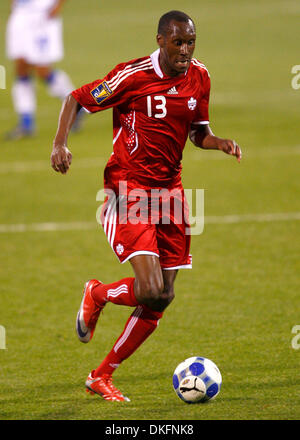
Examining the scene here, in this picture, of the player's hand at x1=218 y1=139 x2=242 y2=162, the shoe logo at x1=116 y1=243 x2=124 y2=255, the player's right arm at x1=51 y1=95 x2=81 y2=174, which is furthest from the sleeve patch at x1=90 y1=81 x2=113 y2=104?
the shoe logo at x1=116 y1=243 x2=124 y2=255

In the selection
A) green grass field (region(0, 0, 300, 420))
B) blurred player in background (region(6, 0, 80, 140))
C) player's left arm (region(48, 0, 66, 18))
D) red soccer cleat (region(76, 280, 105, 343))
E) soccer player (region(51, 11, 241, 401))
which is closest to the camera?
soccer player (region(51, 11, 241, 401))

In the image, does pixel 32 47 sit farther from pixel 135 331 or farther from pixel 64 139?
pixel 135 331

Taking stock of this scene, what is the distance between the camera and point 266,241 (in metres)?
9.18

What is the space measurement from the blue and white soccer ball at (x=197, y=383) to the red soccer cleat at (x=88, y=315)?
712 mm

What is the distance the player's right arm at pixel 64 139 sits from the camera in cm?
512

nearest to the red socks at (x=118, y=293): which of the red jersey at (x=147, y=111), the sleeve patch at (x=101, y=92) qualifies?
the red jersey at (x=147, y=111)

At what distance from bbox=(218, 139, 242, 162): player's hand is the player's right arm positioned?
877mm

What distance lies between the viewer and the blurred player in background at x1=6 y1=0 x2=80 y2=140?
1517 cm

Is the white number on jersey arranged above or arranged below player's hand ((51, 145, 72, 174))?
above

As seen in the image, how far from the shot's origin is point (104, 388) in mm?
5328

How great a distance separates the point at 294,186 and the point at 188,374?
258 inches

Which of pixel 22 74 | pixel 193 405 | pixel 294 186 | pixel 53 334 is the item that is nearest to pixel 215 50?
pixel 22 74

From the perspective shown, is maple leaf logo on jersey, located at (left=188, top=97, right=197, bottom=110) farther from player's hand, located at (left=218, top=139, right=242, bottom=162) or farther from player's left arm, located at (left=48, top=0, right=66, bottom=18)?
player's left arm, located at (left=48, top=0, right=66, bottom=18)

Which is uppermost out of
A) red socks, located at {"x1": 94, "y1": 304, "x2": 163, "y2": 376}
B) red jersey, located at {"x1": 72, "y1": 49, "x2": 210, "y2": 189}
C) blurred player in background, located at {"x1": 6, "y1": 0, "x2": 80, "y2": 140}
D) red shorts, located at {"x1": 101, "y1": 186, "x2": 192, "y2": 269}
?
blurred player in background, located at {"x1": 6, "y1": 0, "x2": 80, "y2": 140}
